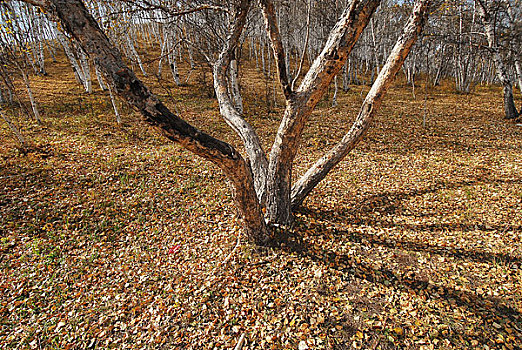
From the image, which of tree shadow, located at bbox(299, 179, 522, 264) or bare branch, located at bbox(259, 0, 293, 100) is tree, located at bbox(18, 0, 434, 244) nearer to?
bare branch, located at bbox(259, 0, 293, 100)

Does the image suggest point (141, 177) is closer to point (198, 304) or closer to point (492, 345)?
point (198, 304)

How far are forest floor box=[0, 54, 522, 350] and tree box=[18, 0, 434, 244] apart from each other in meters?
0.90

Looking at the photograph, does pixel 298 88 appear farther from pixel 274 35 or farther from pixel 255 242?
pixel 255 242

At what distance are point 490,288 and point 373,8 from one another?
415 centimetres

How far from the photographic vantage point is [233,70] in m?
12.2

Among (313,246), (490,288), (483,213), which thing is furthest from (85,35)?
(483,213)

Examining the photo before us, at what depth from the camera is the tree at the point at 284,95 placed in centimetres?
207

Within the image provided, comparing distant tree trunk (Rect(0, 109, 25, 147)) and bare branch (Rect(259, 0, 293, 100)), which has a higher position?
bare branch (Rect(259, 0, 293, 100))

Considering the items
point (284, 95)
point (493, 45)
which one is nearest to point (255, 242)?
point (284, 95)

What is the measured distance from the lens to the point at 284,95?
12.3 feet

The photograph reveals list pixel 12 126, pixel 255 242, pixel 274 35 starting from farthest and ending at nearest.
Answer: pixel 12 126, pixel 255 242, pixel 274 35

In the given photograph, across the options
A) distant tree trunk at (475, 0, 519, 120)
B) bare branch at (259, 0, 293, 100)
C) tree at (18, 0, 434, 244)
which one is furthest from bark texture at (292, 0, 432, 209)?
distant tree trunk at (475, 0, 519, 120)

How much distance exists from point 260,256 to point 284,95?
275 centimetres

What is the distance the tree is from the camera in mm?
2070
